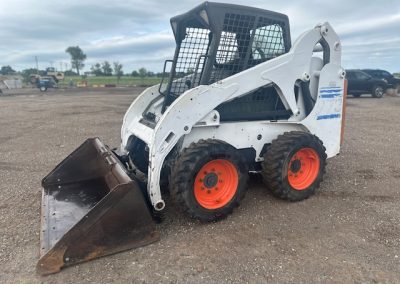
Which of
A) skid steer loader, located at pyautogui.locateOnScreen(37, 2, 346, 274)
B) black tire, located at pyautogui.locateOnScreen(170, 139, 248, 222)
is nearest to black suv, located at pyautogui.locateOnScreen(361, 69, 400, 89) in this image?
skid steer loader, located at pyautogui.locateOnScreen(37, 2, 346, 274)

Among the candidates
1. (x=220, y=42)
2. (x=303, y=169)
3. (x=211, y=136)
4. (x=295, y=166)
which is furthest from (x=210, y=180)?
(x=220, y=42)

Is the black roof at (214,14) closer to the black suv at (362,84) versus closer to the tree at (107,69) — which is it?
the black suv at (362,84)

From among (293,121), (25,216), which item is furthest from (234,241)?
(25,216)

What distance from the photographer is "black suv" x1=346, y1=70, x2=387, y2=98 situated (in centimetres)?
1914

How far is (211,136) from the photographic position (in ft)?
13.2

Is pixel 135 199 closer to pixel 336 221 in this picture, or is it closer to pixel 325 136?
pixel 336 221

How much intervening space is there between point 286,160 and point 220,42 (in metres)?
1.62

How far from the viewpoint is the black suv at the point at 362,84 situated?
1914 cm

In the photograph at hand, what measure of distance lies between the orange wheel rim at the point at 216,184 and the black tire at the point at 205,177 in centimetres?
1

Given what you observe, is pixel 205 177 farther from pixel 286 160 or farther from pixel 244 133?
pixel 286 160

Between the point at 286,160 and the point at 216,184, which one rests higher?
the point at 286,160

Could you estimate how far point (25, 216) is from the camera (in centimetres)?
413

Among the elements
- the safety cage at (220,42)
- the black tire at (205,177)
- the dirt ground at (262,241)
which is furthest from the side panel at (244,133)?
the dirt ground at (262,241)

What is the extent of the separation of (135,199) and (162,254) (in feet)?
1.93
